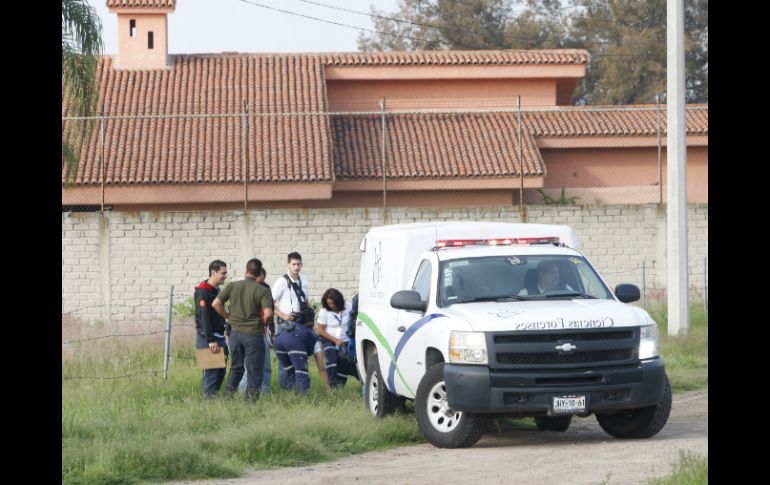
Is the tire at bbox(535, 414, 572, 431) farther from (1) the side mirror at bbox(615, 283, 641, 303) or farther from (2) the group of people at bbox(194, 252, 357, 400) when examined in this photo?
(2) the group of people at bbox(194, 252, 357, 400)

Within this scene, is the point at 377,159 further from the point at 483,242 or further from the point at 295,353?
the point at 483,242

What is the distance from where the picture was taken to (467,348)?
12.8 metres

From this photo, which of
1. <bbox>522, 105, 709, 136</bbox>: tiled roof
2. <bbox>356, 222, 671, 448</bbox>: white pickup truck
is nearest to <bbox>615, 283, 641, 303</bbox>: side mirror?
<bbox>356, 222, 671, 448</bbox>: white pickup truck

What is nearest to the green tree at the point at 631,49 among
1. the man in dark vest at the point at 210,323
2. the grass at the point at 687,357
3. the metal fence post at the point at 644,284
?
the metal fence post at the point at 644,284

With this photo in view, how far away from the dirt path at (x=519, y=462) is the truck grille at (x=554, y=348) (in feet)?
2.78

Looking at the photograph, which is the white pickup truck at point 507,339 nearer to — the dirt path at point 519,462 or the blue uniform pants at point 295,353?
the dirt path at point 519,462

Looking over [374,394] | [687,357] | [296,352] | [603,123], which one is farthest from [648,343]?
[603,123]

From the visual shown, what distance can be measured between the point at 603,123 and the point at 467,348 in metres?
25.5

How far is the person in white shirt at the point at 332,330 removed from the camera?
1748 centimetres

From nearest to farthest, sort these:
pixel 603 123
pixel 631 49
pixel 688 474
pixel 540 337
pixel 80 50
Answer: pixel 688 474, pixel 540 337, pixel 80 50, pixel 603 123, pixel 631 49

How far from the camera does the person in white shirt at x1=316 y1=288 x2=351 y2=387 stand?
57.4 ft

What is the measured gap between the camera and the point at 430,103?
1554 inches
